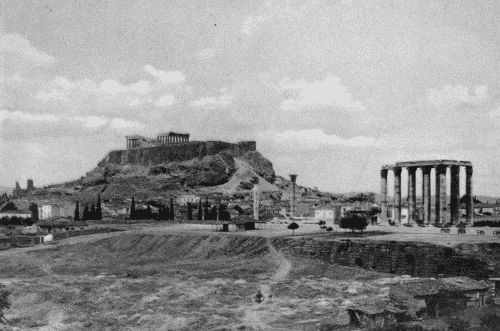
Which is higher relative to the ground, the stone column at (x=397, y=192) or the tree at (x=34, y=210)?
the stone column at (x=397, y=192)

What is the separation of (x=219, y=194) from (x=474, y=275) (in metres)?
144

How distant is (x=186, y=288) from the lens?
44.5 meters

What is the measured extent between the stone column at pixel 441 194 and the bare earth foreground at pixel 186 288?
2954 cm

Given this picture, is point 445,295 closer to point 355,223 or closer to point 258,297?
point 258,297

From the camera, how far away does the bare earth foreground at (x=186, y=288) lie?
1401 inches

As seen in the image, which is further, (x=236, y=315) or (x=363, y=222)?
(x=363, y=222)

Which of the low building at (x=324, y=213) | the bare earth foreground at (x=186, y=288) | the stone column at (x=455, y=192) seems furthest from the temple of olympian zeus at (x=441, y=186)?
the bare earth foreground at (x=186, y=288)

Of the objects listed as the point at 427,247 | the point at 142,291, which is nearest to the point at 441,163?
the point at 427,247

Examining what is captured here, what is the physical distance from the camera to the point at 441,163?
7819 centimetres

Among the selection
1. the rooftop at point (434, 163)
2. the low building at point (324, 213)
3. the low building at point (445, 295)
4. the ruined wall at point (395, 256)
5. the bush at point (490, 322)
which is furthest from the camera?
the low building at point (324, 213)

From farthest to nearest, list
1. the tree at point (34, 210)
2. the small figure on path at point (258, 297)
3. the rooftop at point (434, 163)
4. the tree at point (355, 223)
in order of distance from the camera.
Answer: the tree at point (34, 210), the rooftop at point (434, 163), the tree at point (355, 223), the small figure on path at point (258, 297)

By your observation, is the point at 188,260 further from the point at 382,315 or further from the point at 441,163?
the point at 441,163

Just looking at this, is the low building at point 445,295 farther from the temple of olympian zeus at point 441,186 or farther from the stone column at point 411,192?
the stone column at point 411,192

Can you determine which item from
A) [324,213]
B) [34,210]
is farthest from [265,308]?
[34,210]
